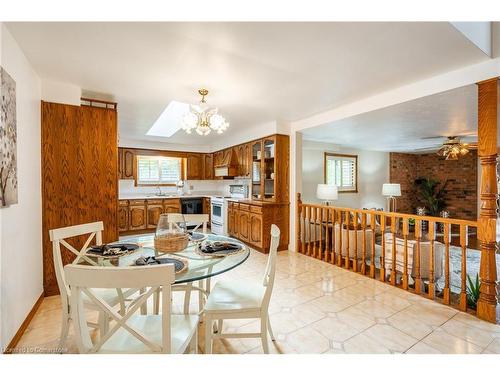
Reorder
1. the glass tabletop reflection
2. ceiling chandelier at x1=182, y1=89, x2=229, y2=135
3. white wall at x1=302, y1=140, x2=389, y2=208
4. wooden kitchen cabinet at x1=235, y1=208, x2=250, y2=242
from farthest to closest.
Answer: white wall at x1=302, y1=140, x2=389, y2=208, wooden kitchen cabinet at x1=235, y1=208, x2=250, y2=242, ceiling chandelier at x1=182, y1=89, x2=229, y2=135, the glass tabletop reflection

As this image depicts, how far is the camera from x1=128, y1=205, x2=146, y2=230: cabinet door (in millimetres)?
5316

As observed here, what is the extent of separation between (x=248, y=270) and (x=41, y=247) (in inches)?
92.0

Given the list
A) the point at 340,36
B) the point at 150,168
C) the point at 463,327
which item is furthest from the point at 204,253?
the point at 150,168

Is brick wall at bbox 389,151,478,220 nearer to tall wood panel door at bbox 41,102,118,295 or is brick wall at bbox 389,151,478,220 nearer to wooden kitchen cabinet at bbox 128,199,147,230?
wooden kitchen cabinet at bbox 128,199,147,230

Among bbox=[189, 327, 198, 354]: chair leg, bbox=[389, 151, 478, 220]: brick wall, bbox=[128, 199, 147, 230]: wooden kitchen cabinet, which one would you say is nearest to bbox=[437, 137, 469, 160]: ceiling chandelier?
bbox=[389, 151, 478, 220]: brick wall

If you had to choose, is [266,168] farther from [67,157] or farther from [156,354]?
[156,354]

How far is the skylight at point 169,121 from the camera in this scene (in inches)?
152

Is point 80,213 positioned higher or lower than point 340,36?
lower

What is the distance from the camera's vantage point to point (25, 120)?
2.09 meters

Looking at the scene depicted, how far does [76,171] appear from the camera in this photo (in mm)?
2639

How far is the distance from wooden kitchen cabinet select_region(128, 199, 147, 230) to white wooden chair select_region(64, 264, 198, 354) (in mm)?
4458

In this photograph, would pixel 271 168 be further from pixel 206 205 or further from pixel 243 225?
pixel 206 205
